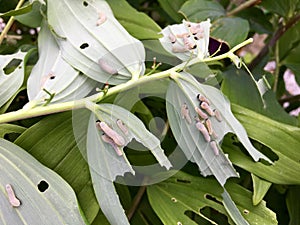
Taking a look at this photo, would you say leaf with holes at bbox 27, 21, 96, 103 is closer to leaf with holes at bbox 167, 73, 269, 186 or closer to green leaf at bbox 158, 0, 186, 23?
leaf with holes at bbox 167, 73, 269, 186

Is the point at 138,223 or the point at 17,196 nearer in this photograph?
the point at 17,196

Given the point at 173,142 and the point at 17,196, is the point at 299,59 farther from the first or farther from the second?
the point at 17,196

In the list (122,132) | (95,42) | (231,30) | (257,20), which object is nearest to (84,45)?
(95,42)

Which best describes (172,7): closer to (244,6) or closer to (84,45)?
(244,6)

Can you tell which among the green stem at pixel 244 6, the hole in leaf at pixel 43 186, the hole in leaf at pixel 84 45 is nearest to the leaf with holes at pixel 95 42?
the hole in leaf at pixel 84 45

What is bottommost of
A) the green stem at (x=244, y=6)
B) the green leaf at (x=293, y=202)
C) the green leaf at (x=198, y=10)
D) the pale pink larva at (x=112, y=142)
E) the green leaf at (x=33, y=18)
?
the green leaf at (x=293, y=202)

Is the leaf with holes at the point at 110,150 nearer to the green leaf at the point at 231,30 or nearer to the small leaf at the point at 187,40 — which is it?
the small leaf at the point at 187,40

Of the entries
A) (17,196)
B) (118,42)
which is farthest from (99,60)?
(17,196)
